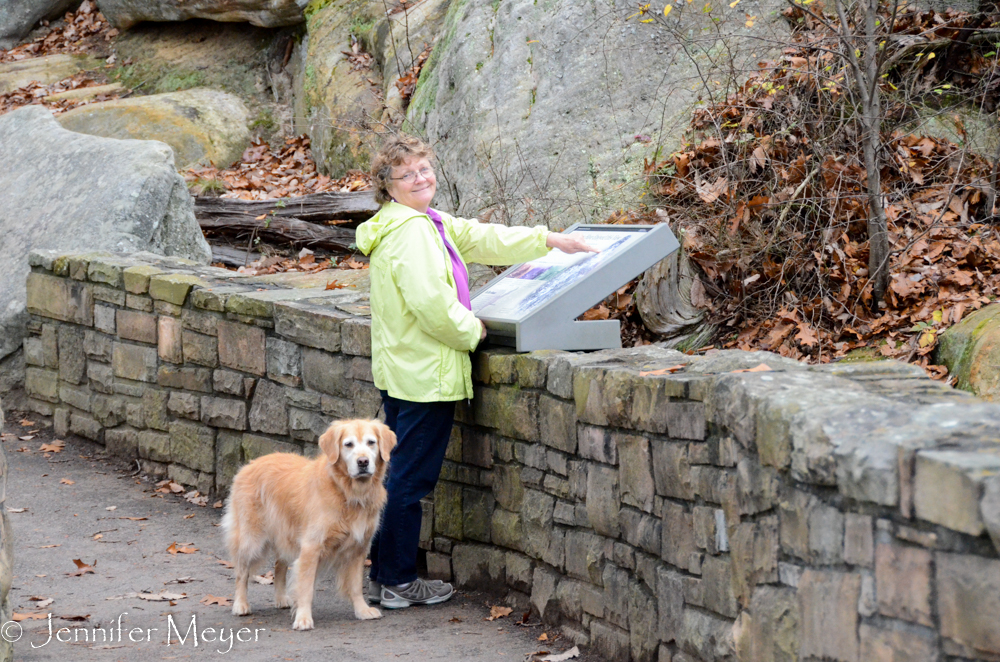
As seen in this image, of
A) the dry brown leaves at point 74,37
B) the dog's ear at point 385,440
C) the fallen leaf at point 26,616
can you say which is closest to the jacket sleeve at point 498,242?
the dog's ear at point 385,440

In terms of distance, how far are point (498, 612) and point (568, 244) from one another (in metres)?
1.88

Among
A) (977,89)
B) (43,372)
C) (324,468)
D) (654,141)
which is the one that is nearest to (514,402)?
(324,468)

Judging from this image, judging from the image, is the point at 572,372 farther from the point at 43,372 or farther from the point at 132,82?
the point at 132,82

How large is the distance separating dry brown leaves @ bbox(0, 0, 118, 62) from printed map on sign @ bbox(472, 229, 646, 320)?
42.4 ft

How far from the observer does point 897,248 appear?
6461 mm

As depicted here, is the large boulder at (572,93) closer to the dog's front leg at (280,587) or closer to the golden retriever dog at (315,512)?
the golden retriever dog at (315,512)

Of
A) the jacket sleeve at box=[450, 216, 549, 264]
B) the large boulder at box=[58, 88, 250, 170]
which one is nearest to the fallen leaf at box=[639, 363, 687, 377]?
the jacket sleeve at box=[450, 216, 549, 264]

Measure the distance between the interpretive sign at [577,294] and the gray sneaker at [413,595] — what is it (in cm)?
134

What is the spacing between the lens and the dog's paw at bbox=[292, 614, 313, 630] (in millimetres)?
5043

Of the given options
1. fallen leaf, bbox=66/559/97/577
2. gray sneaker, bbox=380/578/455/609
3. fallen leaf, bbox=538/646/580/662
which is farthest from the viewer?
fallen leaf, bbox=66/559/97/577

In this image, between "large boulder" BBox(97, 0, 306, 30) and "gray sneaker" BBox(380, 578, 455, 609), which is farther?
"large boulder" BBox(97, 0, 306, 30)

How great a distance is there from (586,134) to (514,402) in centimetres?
452

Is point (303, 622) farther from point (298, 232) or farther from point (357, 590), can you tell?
point (298, 232)

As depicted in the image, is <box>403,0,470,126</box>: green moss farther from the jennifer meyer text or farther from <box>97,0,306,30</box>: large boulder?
the jennifer meyer text
